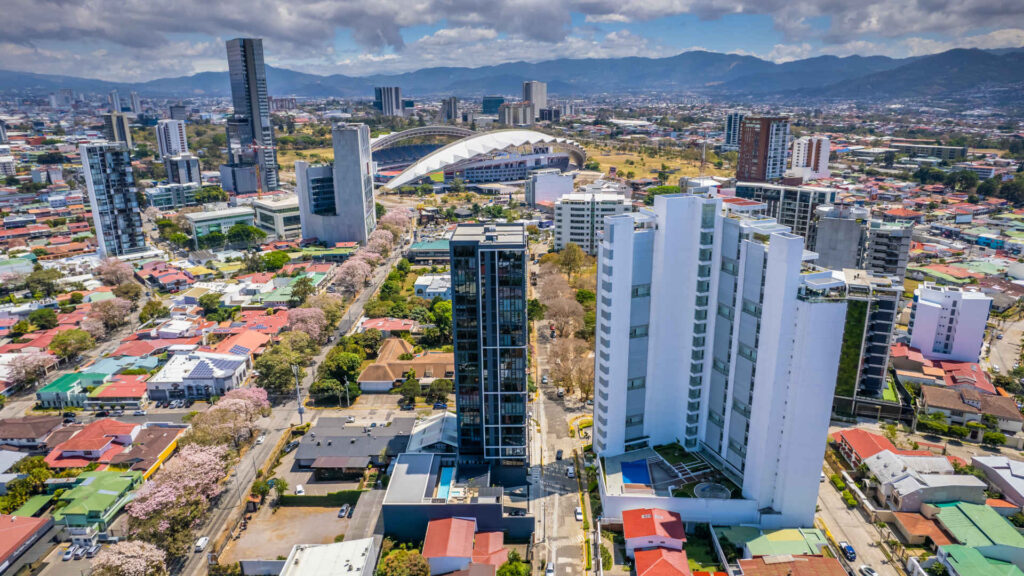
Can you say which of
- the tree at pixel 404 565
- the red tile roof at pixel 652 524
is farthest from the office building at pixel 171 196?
the red tile roof at pixel 652 524

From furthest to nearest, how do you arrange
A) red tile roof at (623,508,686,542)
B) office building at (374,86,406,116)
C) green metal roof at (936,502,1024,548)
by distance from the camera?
1. office building at (374,86,406,116)
2. red tile roof at (623,508,686,542)
3. green metal roof at (936,502,1024,548)

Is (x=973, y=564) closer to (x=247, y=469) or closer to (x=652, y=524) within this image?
(x=652, y=524)

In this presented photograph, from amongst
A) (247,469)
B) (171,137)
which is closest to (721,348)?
(247,469)

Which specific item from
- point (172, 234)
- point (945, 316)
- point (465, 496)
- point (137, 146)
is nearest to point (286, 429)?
point (465, 496)

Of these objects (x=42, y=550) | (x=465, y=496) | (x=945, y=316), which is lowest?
(x=42, y=550)

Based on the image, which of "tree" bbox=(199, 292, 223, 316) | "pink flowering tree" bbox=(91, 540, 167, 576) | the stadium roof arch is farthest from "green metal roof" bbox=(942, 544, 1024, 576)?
the stadium roof arch

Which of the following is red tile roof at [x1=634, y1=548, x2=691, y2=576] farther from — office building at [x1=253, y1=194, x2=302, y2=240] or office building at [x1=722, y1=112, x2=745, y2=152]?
office building at [x1=722, y1=112, x2=745, y2=152]

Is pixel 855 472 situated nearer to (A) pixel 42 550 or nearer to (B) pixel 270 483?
(B) pixel 270 483
